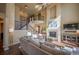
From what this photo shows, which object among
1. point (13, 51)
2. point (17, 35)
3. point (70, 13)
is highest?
point (70, 13)

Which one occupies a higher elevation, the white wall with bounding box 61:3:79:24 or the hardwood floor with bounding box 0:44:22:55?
the white wall with bounding box 61:3:79:24

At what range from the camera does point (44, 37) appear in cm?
377

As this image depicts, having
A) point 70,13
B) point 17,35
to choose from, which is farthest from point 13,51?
point 70,13

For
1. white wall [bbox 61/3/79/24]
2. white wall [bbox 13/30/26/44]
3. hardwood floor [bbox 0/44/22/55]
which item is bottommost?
hardwood floor [bbox 0/44/22/55]

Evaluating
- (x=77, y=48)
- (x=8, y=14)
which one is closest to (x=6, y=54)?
(x=8, y=14)

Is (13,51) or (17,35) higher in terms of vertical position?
(17,35)

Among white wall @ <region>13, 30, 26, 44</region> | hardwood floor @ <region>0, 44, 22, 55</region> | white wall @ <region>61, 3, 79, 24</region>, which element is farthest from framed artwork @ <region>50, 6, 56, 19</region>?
hardwood floor @ <region>0, 44, 22, 55</region>

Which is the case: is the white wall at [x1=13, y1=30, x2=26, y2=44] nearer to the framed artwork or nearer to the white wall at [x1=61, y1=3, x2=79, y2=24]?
the framed artwork

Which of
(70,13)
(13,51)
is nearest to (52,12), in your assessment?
(70,13)

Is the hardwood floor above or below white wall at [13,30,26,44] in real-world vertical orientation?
below

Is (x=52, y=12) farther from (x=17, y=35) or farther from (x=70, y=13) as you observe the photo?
(x=17, y=35)

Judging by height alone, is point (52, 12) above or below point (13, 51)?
above

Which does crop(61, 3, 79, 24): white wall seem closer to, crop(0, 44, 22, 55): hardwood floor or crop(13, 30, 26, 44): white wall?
crop(13, 30, 26, 44): white wall
